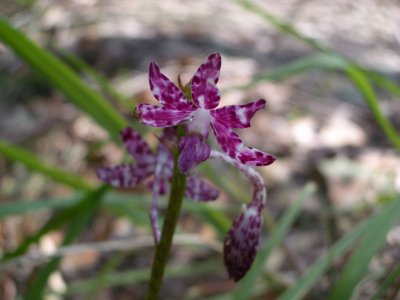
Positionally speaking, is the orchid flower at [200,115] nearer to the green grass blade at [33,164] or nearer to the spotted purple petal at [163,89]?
the spotted purple petal at [163,89]

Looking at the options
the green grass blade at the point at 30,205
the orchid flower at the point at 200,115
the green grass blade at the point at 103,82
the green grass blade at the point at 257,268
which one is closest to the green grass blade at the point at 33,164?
the green grass blade at the point at 30,205

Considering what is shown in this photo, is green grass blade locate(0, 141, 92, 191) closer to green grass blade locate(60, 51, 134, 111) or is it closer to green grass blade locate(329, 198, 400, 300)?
green grass blade locate(60, 51, 134, 111)

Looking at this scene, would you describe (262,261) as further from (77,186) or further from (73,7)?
(73,7)

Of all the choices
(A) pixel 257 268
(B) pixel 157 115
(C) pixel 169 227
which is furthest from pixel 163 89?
(A) pixel 257 268

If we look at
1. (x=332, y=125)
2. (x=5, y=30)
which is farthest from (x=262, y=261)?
(x=332, y=125)

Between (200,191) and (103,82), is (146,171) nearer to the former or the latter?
(200,191)

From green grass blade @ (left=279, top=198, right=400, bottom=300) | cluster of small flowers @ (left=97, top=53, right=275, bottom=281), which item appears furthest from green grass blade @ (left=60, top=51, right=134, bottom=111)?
cluster of small flowers @ (left=97, top=53, right=275, bottom=281)
